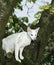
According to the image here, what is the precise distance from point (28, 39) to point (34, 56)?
38.6 inches

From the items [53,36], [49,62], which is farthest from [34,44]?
[49,62]

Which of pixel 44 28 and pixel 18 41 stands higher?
pixel 18 41

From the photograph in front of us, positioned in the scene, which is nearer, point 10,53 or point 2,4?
point 2,4

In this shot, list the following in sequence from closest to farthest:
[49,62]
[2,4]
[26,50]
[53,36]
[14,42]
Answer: [2,4] < [14,42] < [26,50] < [53,36] < [49,62]

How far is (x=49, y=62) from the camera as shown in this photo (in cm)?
477

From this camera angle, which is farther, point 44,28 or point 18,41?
point 44,28

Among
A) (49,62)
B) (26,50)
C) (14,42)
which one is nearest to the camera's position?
(14,42)

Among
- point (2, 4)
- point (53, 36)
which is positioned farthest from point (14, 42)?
point (53, 36)

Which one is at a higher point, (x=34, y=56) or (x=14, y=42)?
(x=14, y=42)

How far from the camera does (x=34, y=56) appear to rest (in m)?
3.77

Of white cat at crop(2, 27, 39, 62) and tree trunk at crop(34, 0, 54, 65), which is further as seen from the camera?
tree trunk at crop(34, 0, 54, 65)

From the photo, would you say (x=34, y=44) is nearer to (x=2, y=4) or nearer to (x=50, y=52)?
(x=50, y=52)

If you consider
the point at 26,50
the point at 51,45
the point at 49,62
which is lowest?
the point at 49,62

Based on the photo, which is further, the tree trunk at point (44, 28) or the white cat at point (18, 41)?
the tree trunk at point (44, 28)
